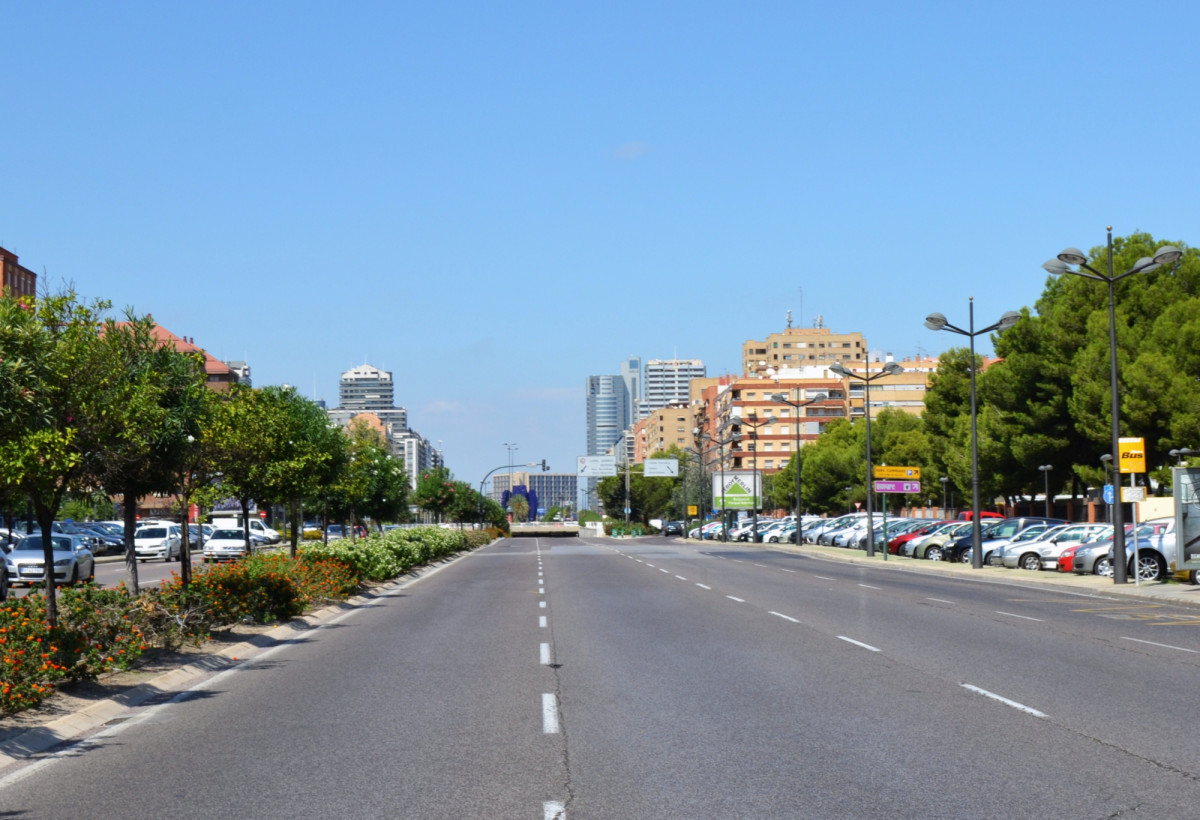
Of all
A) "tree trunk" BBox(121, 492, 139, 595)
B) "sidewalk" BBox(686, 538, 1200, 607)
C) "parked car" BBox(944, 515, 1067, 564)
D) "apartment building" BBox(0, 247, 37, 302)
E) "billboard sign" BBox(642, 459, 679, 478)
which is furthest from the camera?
"billboard sign" BBox(642, 459, 679, 478)

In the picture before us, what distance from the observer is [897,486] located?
49.7 metres

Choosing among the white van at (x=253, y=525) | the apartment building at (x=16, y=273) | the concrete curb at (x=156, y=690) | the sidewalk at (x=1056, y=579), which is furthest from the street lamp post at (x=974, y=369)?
the apartment building at (x=16, y=273)

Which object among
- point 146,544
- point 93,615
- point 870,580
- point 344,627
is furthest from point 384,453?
point 93,615

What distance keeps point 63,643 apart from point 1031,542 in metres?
34.6

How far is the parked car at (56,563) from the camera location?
31.2 meters

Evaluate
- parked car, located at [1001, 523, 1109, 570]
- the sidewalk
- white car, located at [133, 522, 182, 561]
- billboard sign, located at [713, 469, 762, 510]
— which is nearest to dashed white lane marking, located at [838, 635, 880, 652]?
the sidewalk

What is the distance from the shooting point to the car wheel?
30875 mm

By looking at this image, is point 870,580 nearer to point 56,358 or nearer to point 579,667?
point 579,667

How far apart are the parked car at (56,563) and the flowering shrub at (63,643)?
17967mm

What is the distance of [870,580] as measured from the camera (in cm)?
3481

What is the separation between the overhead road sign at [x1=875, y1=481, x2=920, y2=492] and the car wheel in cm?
1764

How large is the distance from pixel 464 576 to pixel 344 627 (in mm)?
17916

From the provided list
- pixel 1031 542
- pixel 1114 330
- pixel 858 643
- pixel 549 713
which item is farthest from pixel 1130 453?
pixel 549 713

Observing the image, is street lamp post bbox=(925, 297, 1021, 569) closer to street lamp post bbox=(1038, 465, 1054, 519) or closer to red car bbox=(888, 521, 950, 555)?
red car bbox=(888, 521, 950, 555)
